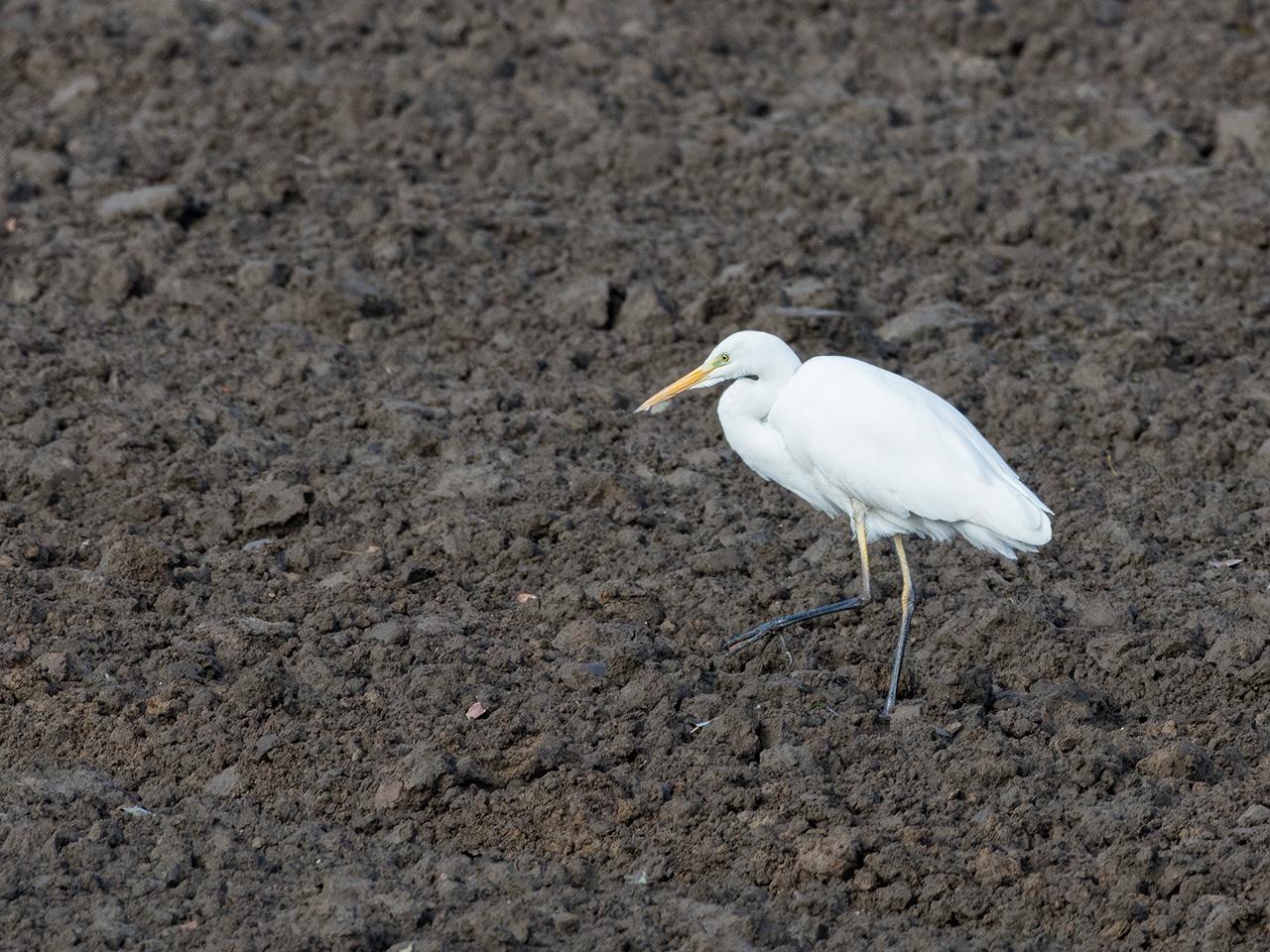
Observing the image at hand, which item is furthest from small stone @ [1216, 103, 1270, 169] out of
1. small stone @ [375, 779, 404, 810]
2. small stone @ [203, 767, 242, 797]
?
small stone @ [203, 767, 242, 797]

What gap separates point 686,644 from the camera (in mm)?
6465

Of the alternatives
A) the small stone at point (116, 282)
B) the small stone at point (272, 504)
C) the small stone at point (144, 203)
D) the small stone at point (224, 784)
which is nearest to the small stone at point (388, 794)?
the small stone at point (224, 784)

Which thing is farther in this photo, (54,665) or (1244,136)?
(1244,136)

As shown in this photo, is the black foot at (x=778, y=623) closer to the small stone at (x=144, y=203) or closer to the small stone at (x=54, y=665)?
the small stone at (x=54, y=665)

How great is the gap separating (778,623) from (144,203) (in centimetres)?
506

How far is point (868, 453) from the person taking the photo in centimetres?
631

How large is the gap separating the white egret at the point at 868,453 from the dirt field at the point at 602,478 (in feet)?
1.19

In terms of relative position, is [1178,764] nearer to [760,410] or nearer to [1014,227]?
[760,410]

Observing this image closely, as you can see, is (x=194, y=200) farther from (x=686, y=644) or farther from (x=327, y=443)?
(x=686, y=644)

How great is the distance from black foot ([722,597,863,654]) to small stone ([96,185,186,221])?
4.80m

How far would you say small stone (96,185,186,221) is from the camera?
967 centimetres

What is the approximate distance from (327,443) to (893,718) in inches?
121

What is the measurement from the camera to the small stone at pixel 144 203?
9.67 metres

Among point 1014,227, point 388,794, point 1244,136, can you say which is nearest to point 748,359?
point 388,794
